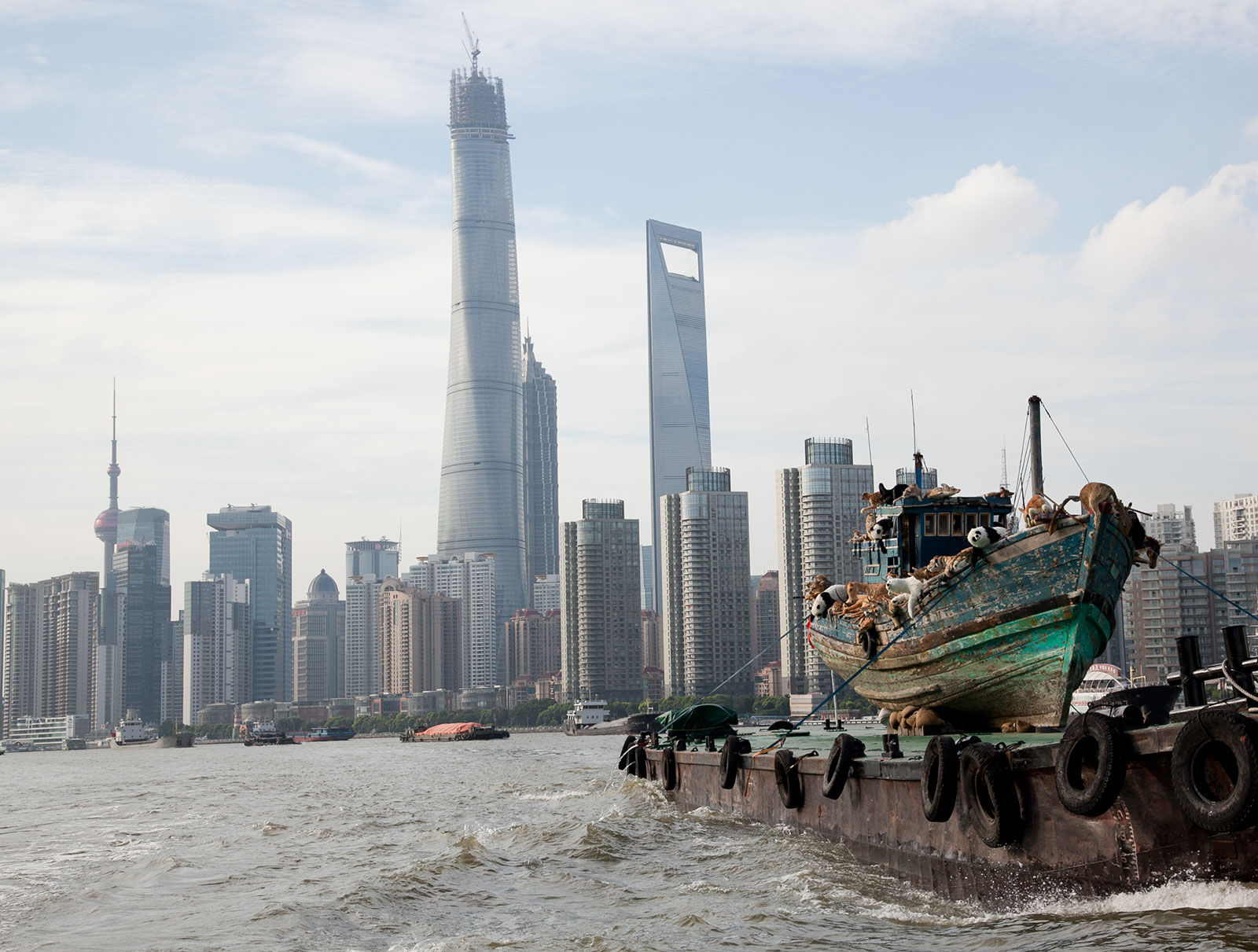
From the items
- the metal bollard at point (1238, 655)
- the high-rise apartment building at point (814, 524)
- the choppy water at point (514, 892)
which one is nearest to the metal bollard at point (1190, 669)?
the metal bollard at point (1238, 655)

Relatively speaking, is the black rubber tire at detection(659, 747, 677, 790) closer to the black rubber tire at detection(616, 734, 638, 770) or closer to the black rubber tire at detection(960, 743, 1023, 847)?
the black rubber tire at detection(616, 734, 638, 770)

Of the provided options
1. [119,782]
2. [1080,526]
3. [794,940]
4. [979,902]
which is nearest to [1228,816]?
[979,902]

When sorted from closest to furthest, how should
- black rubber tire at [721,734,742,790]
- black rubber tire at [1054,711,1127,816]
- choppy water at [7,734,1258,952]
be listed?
black rubber tire at [1054,711,1127,816]
choppy water at [7,734,1258,952]
black rubber tire at [721,734,742,790]

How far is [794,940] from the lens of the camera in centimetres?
1627

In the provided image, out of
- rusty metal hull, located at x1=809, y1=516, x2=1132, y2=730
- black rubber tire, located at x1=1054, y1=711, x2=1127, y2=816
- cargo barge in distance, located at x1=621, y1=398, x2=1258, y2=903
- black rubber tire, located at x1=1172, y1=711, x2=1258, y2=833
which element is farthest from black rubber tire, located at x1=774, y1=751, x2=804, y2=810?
black rubber tire, located at x1=1172, y1=711, x2=1258, y2=833

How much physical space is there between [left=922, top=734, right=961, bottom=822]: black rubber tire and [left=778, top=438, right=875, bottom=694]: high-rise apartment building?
534 feet

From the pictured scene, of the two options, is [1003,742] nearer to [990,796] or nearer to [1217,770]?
[990,796]

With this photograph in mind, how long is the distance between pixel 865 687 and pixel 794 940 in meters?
21.0

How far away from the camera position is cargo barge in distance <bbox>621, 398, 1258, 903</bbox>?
1334 cm

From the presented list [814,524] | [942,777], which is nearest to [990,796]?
[942,777]

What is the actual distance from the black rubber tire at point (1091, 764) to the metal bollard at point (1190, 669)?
318 cm

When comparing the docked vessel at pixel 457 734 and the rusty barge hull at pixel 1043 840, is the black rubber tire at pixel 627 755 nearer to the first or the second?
the rusty barge hull at pixel 1043 840

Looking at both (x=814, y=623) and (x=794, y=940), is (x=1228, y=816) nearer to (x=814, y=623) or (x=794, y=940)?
(x=794, y=940)

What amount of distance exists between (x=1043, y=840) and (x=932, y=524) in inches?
883
